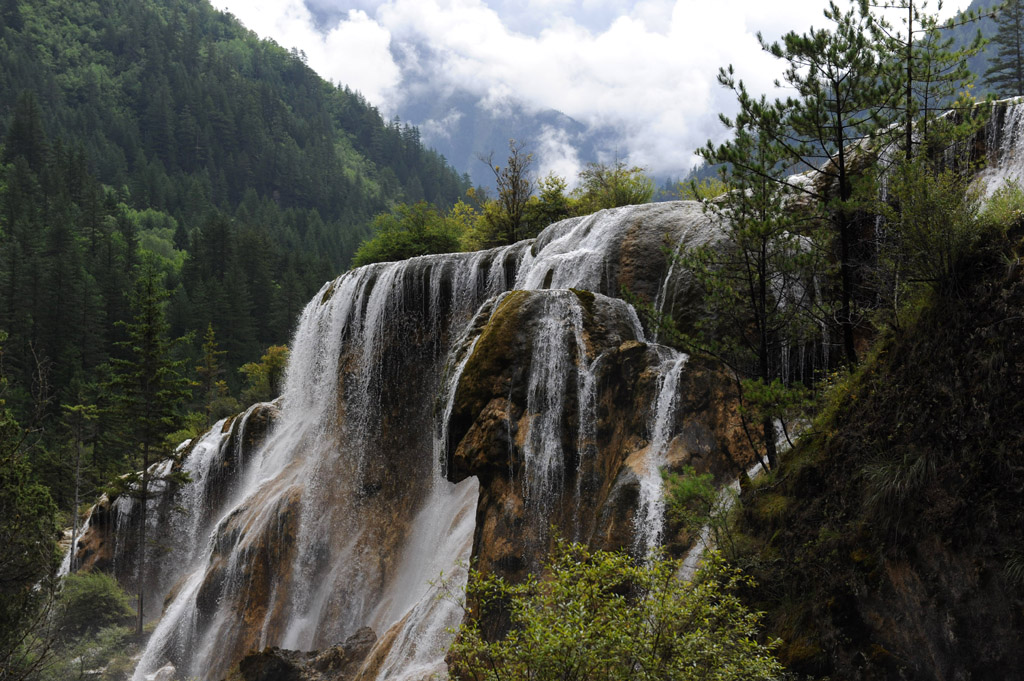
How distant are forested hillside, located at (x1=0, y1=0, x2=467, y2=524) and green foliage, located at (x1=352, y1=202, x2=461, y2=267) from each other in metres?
11.7

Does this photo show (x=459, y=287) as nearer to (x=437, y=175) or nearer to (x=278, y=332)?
(x=278, y=332)

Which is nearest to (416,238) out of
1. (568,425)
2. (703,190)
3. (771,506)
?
(703,190)

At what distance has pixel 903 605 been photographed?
8.59m

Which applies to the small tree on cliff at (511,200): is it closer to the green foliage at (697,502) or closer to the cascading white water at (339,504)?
the cascading white water at (339,504)

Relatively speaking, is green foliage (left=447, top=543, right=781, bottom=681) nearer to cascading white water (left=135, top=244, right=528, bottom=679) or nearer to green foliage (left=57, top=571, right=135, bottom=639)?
cascading white water (left=135, top=244, right=528, bottom=679)

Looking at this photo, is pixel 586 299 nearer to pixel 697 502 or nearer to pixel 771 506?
pixel 697 502

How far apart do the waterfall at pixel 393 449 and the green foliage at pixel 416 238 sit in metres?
9.92

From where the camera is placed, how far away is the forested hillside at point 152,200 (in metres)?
56.6

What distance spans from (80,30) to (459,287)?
179889 mm

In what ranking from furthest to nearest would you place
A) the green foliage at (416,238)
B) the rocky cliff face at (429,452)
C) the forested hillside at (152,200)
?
the forested hillside at (152,200)
the green foliage at (416,238)
the rocky cliff face at (429,452)

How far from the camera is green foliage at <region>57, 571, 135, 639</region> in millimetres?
28500

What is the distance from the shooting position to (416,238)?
135ft

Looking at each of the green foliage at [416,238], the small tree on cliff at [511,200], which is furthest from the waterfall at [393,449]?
the small tree on cliff at [511,200]

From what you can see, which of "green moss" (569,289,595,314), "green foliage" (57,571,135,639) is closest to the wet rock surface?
"green moss" (569,289,595,314)
